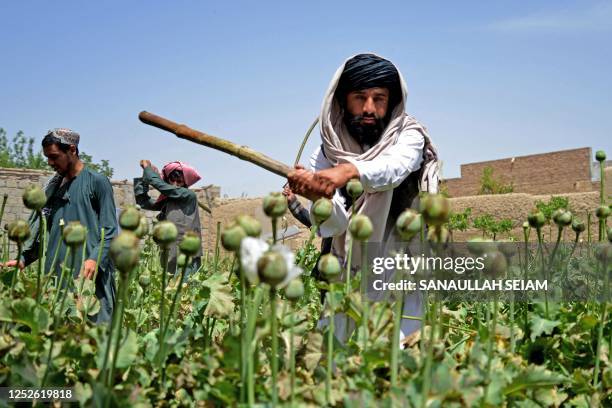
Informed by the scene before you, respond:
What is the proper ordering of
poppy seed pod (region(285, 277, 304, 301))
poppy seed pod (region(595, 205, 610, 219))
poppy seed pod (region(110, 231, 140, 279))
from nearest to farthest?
poppy seed pod (region(110, 231, 140, 279)) → poppy seed pod (region(285, 277, 304, 301)) → poppy seed pod (region(595, 205, 610, 219))

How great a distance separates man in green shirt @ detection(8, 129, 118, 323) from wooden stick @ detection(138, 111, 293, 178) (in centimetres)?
127

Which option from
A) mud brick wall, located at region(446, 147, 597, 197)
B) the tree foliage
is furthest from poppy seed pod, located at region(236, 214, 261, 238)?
the tree foliage

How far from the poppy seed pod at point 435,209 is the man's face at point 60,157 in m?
3.27

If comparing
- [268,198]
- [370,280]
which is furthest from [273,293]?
[370,280]

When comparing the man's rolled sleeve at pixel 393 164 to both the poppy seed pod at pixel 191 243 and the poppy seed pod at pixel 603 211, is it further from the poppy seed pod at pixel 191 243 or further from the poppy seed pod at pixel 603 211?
the poppy seed pod at pixel 191 243

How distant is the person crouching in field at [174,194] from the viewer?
582cm

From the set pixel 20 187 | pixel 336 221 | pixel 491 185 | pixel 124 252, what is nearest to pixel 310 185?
pixel 336 221

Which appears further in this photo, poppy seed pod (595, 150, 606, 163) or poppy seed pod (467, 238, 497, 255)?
poppy seed pod (595, 150, 606, 163)

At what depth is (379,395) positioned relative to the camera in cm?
105

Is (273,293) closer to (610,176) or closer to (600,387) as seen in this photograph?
(600,387)

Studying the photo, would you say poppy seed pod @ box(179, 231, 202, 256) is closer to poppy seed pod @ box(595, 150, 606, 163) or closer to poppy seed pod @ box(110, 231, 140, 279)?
poppy seed pod @ box(110, 231, 140, 279)

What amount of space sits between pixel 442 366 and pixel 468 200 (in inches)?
621

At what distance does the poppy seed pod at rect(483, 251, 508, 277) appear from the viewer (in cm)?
112

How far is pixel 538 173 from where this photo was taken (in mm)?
22422
